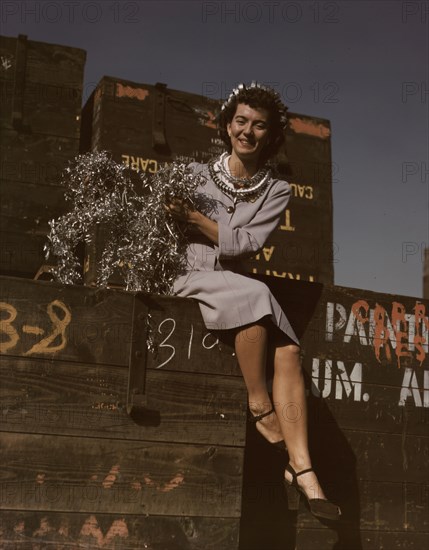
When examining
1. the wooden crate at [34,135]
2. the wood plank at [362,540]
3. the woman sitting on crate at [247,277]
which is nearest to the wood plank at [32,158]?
the wooden crate at [34,135]

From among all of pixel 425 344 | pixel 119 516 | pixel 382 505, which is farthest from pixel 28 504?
pixel 425 344

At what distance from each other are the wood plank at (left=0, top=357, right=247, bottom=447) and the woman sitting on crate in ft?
0.60

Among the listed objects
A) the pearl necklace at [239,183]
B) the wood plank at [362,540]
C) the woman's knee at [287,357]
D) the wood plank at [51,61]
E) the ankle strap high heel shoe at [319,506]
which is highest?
the wood plank at [51,61]

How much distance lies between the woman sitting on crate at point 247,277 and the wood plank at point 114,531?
19.2 inches

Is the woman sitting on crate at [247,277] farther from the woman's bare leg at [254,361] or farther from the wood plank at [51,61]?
the wood plank at [51,61]

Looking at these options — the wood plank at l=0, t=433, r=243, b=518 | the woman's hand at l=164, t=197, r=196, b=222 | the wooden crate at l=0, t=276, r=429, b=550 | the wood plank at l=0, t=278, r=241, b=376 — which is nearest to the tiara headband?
the woman's hand at l=164, t=197, r=196, b=222

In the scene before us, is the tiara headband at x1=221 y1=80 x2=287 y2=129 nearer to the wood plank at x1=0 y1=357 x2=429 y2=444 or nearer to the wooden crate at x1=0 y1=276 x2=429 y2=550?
the wooden crate at x1=0 y1=276 x2=429 y2=550

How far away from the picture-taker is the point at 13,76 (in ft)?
17.4

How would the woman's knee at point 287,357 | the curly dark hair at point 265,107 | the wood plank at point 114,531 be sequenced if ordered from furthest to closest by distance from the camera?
Answer: 1. the curly dark hair at point 265,107
2. the woman's knee at point 287,357
3. the wood plank at point 114,531

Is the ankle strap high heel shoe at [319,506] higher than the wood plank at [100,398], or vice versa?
the wood plank at [100,398]

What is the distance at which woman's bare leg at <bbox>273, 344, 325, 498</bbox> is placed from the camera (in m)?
3.63

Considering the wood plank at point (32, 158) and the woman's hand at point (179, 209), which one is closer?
the woman's hand at point (179, 209)

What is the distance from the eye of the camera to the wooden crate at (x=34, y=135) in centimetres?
513

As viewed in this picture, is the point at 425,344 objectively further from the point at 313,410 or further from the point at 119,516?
the point at 119,516
